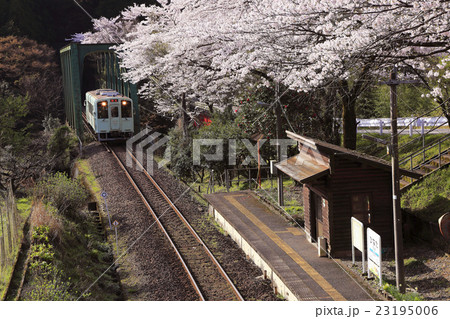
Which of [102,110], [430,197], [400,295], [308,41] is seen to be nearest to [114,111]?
[102,110]

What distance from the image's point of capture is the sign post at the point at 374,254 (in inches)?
448

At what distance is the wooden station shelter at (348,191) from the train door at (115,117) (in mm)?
18846

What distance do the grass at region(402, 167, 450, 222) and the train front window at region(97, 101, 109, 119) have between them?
18905 mm

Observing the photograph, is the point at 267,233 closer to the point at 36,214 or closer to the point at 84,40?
the point at 36,214

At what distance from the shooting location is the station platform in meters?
11.5

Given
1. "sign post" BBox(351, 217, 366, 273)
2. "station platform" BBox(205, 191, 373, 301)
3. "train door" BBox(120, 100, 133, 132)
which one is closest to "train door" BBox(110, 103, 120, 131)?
"train door" BBox(120, 100, 133, 132)

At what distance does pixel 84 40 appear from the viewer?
5066 cm

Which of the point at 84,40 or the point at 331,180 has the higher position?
the point at 84,40

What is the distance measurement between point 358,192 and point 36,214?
27.5ft

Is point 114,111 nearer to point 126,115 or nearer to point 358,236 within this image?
point 126,115

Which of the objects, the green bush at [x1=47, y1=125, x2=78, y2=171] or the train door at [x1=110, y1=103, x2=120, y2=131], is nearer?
the green bush at [x1=47, y1=125, x2=78, y2=171]

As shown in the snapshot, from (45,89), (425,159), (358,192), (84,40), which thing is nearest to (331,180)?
(358,192)

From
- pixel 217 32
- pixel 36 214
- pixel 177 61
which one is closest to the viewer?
pixel 36 214

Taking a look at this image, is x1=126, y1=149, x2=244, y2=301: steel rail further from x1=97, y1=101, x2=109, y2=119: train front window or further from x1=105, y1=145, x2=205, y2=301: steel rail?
x1=97, y1=101, x2=109, y2=119: train front window
